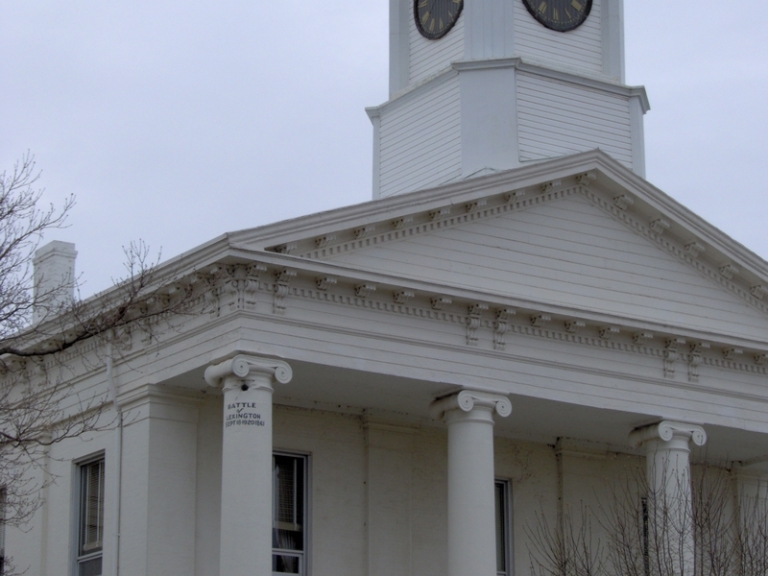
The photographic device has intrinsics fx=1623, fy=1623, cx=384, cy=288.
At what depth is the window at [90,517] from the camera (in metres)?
25.1

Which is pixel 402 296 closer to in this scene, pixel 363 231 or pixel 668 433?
pixel 363 231

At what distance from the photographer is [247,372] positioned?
22031 mm

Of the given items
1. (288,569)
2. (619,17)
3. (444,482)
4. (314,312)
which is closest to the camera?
(314,312)

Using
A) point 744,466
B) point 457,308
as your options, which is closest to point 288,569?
point 457,308

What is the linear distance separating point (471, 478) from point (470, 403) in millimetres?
1108

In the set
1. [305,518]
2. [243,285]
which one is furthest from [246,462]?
[305,518]

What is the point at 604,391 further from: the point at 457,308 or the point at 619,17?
the point at 619,17

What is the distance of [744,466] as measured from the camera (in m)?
29.7

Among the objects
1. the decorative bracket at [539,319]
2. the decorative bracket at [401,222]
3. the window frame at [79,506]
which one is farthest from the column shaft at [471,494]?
the window frame at [79,506]

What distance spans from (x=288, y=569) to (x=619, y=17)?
534 inches

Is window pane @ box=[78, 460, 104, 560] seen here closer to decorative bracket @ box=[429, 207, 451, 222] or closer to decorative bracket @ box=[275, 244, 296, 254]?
decorative bracket @ box=[275, 244, 296, 254]

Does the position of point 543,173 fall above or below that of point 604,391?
above

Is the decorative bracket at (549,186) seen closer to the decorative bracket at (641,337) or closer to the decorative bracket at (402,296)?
the decorative bracket at (641,337)

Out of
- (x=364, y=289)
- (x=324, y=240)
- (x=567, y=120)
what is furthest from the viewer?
(x=567, y=120)
